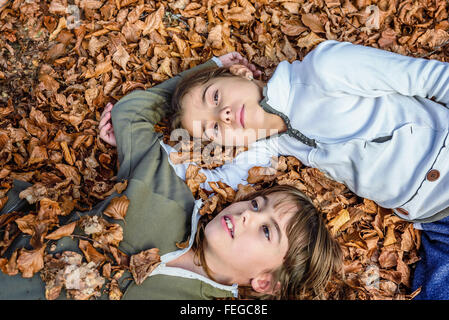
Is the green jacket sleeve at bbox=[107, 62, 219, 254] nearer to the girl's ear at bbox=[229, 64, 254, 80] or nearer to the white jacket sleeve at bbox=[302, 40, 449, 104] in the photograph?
the girl's ear at bbox=[229, 64, 254, 80]

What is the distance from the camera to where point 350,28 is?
101 inches

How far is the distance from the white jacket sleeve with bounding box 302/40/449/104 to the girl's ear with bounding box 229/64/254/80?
0.39 m

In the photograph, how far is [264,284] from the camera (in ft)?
6.15

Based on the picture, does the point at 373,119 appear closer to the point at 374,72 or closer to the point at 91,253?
the point at 374,72

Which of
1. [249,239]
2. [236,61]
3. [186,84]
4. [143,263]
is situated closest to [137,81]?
[186,84]

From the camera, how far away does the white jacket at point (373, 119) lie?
6.17ft

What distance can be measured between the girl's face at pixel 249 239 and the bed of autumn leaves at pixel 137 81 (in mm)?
312

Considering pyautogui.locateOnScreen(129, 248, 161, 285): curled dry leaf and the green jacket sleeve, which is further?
the green jacket sleeve

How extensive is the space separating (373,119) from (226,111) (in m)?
0.84

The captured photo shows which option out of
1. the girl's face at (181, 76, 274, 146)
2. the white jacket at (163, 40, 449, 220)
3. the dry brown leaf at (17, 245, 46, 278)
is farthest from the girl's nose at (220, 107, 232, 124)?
the dry brown leaf at (17, 245, 46, 278)

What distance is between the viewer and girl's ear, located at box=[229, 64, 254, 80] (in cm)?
227
